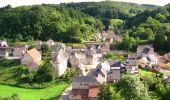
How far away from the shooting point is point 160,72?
58.0 m

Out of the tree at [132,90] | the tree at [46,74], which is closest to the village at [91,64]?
the tree at [46,74]

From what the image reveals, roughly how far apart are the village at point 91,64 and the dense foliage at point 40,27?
1243 centimetres

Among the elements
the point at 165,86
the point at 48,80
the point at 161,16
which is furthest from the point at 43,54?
the point at 161,16

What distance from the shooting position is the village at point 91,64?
51.7 m

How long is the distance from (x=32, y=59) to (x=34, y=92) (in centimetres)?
970

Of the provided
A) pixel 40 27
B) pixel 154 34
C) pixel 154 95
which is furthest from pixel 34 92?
pixel 40 27

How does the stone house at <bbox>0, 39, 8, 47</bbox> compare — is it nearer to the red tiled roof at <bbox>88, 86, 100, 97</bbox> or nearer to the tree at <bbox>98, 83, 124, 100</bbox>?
the red tiled roof at <bbox>88, 86, 100, 97</bbox>

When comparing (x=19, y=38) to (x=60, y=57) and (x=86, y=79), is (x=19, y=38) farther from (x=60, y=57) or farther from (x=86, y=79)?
(x=86, y=79)

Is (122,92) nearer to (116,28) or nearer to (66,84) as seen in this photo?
(66,84)

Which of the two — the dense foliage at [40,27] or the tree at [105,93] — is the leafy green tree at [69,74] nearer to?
the tree at [105,93]

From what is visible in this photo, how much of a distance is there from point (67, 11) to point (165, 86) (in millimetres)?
65343

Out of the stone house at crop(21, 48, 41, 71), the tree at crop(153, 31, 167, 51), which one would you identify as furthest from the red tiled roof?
the tree at crop(153, 31, 167, 51)

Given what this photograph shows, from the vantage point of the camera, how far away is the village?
170 feet

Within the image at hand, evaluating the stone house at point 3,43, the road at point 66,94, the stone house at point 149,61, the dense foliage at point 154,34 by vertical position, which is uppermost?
the dense foliage at point 154,34
